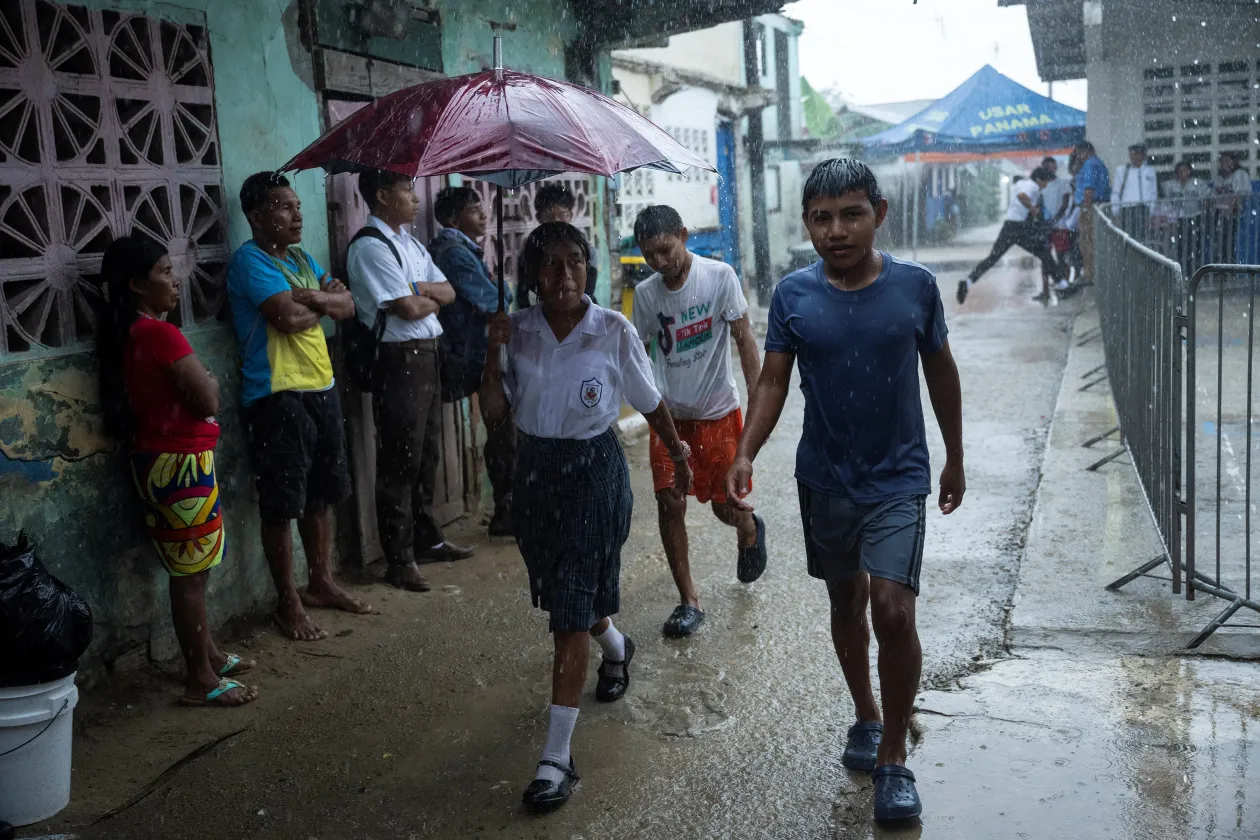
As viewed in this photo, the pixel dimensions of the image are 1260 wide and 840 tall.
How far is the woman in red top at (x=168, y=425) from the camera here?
437cm

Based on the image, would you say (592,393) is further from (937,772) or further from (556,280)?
(937,772)

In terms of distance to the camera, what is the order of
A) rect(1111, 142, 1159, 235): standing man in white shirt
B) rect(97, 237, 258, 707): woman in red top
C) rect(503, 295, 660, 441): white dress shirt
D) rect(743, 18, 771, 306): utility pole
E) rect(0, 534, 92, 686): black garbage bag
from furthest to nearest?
rect(743, 18, 771, 306): utility pole < rect(1111, 142, 1159, 235): standing man in white shirt < rect(97, 237, 258, 707): woman in red top < rect(503, 295, 660, 441): white dress shirt < rect(0, 534, 92, 686): black garbage bag

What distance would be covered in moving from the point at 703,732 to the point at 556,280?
1691 mm

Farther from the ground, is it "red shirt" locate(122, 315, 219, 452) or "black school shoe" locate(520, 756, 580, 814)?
"red shirt" locate(122, 315, 219, 452)

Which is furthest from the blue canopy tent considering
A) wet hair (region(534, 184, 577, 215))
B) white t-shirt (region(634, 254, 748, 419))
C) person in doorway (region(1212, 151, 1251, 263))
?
white t-shirt (region(634, 254, 748, 419))

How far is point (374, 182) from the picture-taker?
5.82 meters

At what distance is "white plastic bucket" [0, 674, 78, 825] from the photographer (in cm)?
364

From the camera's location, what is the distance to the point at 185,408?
444 centimetres

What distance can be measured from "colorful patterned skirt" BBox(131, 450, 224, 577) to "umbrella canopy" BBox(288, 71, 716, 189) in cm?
122

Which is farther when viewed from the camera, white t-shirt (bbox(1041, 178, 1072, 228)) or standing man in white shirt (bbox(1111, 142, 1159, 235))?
white t-shirt (bbox(1041, 178, 1072, 228))

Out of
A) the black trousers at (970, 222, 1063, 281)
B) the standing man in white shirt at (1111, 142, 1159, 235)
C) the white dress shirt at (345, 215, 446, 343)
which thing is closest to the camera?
the white dress shirt at (345, 215, 446, 343)

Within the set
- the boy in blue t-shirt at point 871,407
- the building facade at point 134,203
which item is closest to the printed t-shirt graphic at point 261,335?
the building facade at point 134,203

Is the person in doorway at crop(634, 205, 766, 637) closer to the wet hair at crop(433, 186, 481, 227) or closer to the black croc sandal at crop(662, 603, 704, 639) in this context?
the black croc sandal at crop(662, 603, 704, 639)

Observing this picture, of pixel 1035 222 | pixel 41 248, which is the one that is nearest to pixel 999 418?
pixel 41 248
